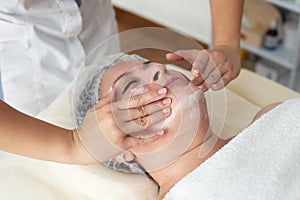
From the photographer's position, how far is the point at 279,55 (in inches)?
98.3

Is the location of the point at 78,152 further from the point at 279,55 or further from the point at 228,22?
the point at 279,55

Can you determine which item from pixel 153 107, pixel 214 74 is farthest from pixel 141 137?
pixel 214 74

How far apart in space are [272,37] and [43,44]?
4.59 ft

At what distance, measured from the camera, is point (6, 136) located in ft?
3.28

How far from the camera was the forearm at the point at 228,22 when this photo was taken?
1.40m

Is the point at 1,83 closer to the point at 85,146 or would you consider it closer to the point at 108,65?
the point at 108,65

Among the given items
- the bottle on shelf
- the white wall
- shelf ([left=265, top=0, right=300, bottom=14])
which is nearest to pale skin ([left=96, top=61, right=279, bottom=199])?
shelf ([left=265, top=0, right=300, bottom=14])

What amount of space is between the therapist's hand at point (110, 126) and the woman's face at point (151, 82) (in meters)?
0.06

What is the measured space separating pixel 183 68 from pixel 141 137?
34cm

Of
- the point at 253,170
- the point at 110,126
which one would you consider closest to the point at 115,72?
the point at 110,126

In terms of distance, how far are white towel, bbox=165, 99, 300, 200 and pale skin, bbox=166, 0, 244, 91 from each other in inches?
6.2

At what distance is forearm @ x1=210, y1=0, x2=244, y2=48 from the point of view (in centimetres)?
140

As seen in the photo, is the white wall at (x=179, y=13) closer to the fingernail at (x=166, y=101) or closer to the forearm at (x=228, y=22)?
the forearm at (x=228, y=22)

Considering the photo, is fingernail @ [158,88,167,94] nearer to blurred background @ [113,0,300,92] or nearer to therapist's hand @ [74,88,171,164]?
therapist's hand @ [74,88,171,164]
